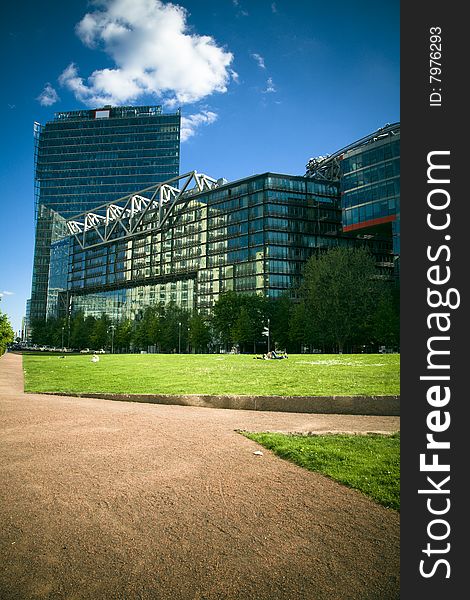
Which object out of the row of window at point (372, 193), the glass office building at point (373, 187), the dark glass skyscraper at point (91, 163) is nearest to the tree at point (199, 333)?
the glass office building at point (373, 187)

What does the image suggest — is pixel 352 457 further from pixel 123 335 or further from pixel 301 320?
pixel 123 335

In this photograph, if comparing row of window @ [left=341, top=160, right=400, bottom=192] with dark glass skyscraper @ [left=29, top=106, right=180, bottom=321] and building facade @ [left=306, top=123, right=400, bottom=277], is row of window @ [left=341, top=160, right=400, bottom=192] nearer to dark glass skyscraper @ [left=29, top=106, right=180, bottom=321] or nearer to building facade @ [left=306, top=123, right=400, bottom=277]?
building facade @ [left=306, top=123, right=400, bottom=277]

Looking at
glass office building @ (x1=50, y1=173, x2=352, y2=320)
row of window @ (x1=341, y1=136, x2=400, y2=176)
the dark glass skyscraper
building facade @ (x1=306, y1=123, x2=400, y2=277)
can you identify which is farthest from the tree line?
the dark glass skyscraper

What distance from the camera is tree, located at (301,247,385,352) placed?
6066 centimetres

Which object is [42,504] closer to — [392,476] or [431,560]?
[431,560]

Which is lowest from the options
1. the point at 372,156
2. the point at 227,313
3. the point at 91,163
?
the point at 227,313

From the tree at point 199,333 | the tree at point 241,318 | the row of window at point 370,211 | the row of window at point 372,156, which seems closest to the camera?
the row of window at point 372,156

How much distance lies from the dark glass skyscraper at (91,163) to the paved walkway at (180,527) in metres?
191

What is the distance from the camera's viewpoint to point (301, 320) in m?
70.1

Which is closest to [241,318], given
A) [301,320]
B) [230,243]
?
[301,320]

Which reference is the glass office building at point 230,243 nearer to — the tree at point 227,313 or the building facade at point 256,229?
the building facade at point 256,229

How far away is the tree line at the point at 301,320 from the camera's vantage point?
2391 inches

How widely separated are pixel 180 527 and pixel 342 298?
194 feet

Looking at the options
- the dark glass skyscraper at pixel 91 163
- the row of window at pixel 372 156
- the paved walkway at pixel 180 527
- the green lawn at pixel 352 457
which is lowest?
the paved walkway at pixel 180 527
